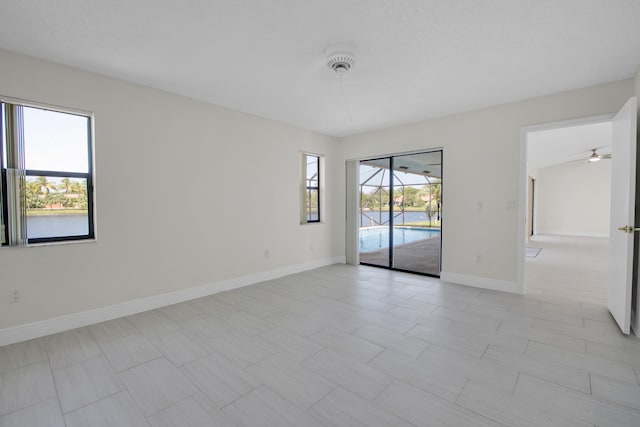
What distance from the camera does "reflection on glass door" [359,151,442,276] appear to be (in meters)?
5.47

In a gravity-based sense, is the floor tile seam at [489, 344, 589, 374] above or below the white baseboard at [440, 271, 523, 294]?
below

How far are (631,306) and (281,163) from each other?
464cm

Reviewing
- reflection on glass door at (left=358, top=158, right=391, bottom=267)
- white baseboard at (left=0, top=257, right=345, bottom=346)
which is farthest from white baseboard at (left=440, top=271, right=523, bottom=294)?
white baseboard at (left=0, top=257, right=345, bottom=346)

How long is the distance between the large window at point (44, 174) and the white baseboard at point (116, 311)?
0.78 metres

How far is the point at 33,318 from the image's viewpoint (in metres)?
2.65

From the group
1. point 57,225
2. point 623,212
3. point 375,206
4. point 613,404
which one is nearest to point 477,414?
point 613,404

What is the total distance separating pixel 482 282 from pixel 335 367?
3.03m

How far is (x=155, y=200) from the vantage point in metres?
3.41

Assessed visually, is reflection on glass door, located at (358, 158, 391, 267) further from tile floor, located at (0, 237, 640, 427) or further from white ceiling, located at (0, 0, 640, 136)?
tile floor, located at (0, 237, 640, 427)

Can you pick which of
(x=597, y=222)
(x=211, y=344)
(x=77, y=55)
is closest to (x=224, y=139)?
(x=77, y=55)

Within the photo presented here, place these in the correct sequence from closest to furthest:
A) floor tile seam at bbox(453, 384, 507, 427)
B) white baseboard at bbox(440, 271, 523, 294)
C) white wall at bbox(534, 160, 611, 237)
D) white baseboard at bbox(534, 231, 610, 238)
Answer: floor tile seam at bbox(453, 384, 507, 427) → white baseboard at bbox(440, 271, 523, 294) → white wall at bbox(534, 160, 611, 237) → white baseboard at bbox(534, 231, 610, 238)

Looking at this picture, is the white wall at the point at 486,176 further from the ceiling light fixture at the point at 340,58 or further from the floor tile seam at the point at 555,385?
the ceiling light fixture at the point at 340,58

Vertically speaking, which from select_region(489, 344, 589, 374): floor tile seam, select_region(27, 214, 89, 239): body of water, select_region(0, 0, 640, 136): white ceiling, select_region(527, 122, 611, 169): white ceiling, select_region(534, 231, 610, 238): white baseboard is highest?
select_region(527, 122, 611, 169): white ceiling

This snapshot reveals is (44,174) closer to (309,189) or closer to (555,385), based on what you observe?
(309,189)
